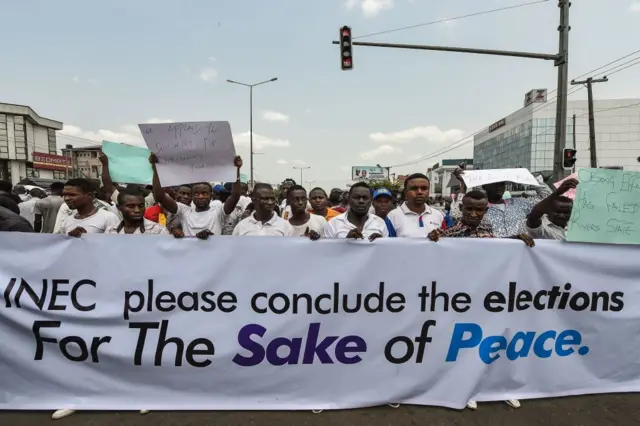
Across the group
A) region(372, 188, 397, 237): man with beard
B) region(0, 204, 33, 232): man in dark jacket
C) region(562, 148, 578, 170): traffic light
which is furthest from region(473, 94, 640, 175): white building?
region(0, 204, 33, 232): man in dark jacket

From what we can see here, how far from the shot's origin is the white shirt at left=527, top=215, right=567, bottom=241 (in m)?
3.07

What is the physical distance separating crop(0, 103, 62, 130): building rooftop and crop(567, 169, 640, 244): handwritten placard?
48219mm

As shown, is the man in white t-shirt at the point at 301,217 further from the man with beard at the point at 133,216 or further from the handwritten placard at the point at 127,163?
A: the handwritten placard at the point at 127,163

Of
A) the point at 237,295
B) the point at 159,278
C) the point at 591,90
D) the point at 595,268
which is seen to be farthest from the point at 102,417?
the point at 591,90

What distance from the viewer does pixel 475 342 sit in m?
2.69

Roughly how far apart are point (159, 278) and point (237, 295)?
541mm

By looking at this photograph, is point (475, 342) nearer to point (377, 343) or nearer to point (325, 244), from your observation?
point (377, 343)

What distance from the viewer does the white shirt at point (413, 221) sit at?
3.42m

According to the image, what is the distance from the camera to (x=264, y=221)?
323cm

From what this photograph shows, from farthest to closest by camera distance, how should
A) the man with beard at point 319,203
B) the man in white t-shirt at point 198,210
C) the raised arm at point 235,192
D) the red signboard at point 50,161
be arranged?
the red signboard at point 50,161, the man with beard at point 319,203, the man in white t-shirt at point 198,210, the raised arm at point 235,192

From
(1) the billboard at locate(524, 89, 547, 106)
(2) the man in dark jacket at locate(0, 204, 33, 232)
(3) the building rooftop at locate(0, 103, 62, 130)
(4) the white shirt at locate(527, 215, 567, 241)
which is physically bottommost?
(4) the white shirt at locate(527, 215, 567, 241)

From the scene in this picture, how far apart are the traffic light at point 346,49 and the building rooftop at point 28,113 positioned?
42071mm

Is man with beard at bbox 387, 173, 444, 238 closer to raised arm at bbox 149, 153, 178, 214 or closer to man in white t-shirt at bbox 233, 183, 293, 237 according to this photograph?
man in white t-shirt at bbox 233, 183, 293, 237

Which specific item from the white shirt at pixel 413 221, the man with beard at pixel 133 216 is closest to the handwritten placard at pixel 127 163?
the man with beard at pixel 133 216
